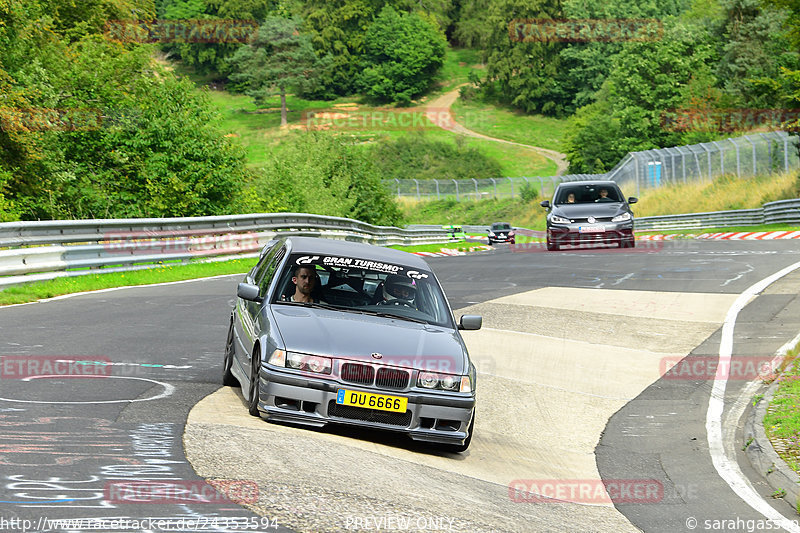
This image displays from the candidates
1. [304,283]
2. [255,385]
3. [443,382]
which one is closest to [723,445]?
[443,382]

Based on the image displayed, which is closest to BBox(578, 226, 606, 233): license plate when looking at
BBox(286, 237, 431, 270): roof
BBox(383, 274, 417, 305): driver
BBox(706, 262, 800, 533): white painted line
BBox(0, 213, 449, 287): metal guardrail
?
BBox(0, 213, 449, 287): metal guardrail

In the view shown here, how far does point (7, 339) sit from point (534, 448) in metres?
6.00

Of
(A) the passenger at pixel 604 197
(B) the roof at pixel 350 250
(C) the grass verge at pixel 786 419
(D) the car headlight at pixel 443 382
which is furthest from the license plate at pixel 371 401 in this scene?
(A) the passenger at pixel 604 197

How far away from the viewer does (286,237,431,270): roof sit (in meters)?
9.76

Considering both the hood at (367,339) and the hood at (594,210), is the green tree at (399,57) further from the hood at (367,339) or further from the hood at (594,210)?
the hood at (367,339)

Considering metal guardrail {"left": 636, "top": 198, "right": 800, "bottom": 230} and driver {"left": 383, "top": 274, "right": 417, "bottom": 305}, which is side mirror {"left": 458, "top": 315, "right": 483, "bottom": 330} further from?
metal guardrail {"left": 636, "top": 198, "right": 800, "bottom": 230}

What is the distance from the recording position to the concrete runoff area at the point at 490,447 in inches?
253

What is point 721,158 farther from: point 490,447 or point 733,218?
point 490,447

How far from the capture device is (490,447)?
9477 mm

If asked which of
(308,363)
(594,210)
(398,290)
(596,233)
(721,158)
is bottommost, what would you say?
(721,158)

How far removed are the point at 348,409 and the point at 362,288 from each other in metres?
1.65

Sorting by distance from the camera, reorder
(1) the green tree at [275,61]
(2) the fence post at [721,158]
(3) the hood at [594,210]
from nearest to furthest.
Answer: (3) the hood at [594,210] < (2) the fence post at [721,158] < (1) the green tree at [275,61]

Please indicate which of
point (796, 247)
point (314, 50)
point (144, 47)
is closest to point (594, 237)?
point (796, 247)

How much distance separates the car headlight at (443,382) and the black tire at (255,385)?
124cm
